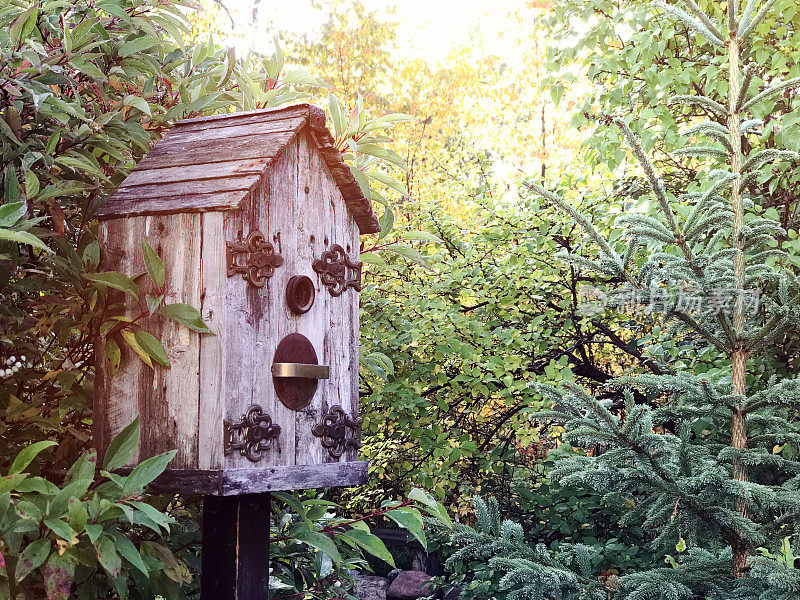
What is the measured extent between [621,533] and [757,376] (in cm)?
132

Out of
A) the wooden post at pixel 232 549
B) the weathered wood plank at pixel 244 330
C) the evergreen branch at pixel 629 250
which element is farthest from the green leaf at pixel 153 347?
the evergreen branch at pixel 629 250

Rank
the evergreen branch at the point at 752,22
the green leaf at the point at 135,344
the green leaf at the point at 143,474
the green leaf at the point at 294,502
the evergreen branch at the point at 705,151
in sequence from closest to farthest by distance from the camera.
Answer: the green leaf at the point at 143,474 → the green leaf at the point at 135,344 → the green leaf at the point at 294,502 → the evergreen branch at the point at 752,22 → the evergreen branch at the point at 705,151

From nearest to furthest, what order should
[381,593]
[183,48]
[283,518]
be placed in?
[183,48], [283,518], [381,593]

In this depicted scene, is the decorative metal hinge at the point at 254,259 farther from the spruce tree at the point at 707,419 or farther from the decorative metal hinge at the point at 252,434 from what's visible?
Answer: the spruce tree at the point at 707,419

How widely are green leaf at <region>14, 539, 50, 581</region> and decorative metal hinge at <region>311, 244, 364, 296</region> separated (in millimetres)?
971

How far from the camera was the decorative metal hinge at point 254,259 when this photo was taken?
180 centimetres

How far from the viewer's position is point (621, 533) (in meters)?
4.12

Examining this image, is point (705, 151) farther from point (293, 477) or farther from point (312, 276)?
point (293, 477)

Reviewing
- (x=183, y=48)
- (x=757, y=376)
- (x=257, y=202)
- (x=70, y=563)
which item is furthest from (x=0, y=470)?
(x=757, y=376)

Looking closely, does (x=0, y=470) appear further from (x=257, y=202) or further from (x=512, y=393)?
(x=512, y=393)

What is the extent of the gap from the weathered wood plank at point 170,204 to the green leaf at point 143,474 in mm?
604

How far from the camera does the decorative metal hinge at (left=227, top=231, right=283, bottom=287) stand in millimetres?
1804

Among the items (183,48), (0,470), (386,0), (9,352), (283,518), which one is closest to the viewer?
(0,470)

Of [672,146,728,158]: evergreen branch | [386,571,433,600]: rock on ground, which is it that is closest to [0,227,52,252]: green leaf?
[672,146,728,158]: evergreen branch
